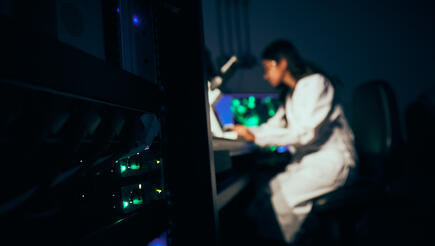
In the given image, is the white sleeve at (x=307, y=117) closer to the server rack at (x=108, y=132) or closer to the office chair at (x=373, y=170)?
the office chair at (x=373, y=170)

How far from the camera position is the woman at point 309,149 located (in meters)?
1.19

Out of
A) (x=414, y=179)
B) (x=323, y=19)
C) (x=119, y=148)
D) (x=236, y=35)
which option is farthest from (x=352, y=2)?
(x=119, y=148)

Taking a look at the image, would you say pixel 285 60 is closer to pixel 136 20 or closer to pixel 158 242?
pixel 136 20

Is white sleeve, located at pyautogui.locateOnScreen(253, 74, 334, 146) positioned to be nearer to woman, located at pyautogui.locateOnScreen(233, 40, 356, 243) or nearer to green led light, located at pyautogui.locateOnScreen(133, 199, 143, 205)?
woman, located at pyautogui.locateOnScreen(233, 40, 356, 243)

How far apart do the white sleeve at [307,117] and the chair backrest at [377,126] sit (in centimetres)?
20

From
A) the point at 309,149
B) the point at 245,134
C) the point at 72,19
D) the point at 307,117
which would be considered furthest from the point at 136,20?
the point at 309,149

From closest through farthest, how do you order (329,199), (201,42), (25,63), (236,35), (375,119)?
(25,63)
(201,42)
(329,199)
(375,119)
(236,35)

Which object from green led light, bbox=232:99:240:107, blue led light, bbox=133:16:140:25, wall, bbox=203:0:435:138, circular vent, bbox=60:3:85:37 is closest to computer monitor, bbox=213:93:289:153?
green led light, bbox=232:99:240:107

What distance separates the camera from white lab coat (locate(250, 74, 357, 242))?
1188 mm

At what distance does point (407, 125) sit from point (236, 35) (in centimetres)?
217

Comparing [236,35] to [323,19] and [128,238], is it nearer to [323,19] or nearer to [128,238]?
[323,19]

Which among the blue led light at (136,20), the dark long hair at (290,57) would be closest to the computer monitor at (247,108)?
the dark long hair at (290,57)

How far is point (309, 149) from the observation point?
1386 mm

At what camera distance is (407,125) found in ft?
8.99
